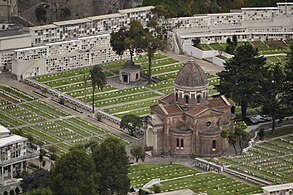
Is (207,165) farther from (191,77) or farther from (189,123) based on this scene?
(191,77)

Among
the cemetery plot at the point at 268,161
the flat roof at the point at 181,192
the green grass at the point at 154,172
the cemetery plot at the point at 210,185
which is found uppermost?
the flat roof at the point at 181,192

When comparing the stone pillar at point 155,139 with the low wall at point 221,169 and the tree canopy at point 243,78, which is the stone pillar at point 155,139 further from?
the tree canopy at point 243,78

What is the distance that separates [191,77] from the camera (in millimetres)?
178625

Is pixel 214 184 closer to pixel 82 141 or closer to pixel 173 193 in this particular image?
pixel 173 193

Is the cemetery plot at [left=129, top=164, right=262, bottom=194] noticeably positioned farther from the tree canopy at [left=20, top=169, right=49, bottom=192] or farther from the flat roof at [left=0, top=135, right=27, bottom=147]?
the flat roof at [left=0, top=135, right=27, bottom=147]

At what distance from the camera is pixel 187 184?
164125 millimetres

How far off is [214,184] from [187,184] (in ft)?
10.4

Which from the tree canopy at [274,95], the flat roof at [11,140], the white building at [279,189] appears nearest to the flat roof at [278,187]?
the white building at [279,189]

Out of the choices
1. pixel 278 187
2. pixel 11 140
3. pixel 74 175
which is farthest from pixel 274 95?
pixel 74 175

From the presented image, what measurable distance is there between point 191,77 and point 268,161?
15733 mm

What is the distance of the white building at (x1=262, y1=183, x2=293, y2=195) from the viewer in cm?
15488

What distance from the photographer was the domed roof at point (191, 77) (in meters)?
179

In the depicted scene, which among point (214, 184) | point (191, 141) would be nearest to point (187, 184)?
point (214, 184)

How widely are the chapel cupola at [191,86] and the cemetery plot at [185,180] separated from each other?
10.2 metres
